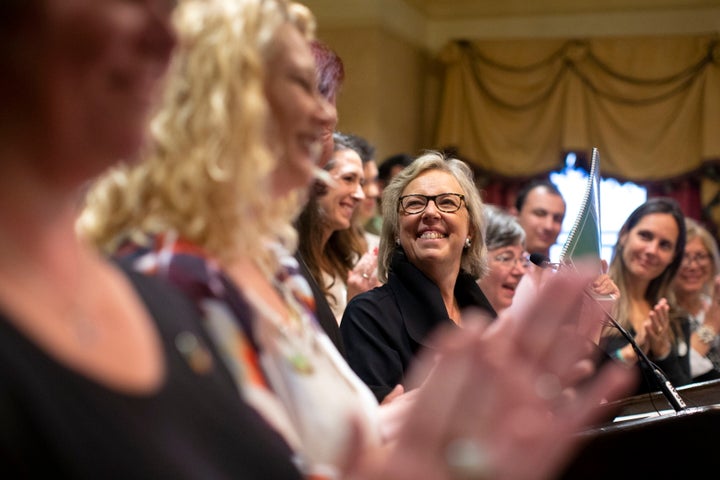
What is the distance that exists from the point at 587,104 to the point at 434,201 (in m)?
5.15

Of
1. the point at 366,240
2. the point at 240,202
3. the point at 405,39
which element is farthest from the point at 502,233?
the point at 405,39

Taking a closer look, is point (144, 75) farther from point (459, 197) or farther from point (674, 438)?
point (459, 197)

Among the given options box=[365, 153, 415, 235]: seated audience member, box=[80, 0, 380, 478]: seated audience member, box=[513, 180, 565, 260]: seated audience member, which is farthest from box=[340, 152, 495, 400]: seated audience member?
box=[513, 180, 565, 260]: seated audience member

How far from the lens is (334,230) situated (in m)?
3.44

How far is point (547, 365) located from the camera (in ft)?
3.07

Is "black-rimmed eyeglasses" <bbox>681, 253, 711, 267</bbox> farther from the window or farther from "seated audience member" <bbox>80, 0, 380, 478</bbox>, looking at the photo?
"seated audience member" <bbox>80, 0, 380, 478</bbox>

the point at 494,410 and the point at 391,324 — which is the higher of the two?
the point at 494,410

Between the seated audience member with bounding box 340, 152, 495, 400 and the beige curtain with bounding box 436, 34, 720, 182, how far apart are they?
4.86 meters

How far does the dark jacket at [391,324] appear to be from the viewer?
8.30 feet

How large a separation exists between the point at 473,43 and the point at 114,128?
24.5 feet

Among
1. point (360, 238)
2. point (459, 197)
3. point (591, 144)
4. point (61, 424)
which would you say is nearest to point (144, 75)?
point (61, 424)

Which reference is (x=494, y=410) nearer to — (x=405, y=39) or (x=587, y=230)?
(x=587, y=230)

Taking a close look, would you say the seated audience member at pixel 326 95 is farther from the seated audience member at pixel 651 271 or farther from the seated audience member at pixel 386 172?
the seated audience member at pixel 386 172

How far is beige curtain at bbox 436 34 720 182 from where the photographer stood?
765 centimetres
